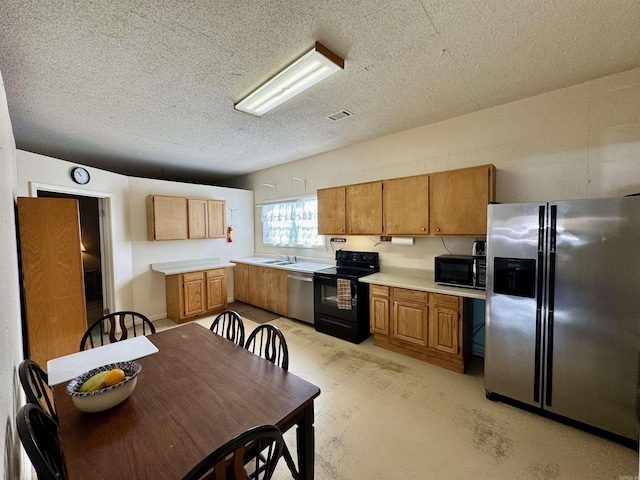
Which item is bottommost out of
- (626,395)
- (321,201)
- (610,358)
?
(626,395)

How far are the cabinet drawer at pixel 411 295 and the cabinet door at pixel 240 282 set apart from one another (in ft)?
10.3

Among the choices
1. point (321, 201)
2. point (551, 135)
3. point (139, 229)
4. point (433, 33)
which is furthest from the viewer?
point (139, 229)

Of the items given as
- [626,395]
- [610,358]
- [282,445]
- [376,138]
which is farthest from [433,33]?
[626,395]

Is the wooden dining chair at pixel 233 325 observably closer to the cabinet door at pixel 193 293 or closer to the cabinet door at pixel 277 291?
the cabinet door at pixel 277 291

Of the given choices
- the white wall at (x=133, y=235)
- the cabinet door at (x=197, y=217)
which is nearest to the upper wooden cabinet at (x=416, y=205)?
the cabinet door at (x=197, y=217)

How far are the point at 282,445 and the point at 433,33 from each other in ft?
7.91

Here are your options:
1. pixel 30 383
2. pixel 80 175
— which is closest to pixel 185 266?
pixel 80 175

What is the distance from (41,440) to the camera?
105cm

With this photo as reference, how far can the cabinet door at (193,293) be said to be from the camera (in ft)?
14.3

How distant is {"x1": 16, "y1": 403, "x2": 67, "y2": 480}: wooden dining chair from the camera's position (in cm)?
83

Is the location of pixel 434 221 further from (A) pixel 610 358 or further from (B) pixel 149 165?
(B) pixel 149 165

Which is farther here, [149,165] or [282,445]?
[149,165]

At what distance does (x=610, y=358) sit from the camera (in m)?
1.87

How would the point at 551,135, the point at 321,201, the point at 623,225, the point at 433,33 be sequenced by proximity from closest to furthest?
the point at 433,33, the point at 623,225, the point at 551,135, the point at 321,201
